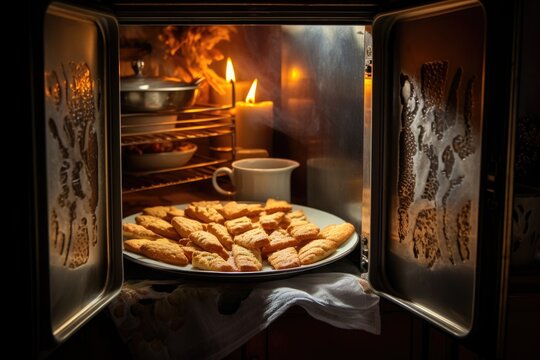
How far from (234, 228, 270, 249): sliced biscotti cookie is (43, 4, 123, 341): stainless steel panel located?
187mm

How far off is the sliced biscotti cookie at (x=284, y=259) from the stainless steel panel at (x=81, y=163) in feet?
0.69

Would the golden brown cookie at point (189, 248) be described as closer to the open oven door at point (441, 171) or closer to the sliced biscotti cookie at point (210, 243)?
the sliced biscotti cookie at point (210, 243)

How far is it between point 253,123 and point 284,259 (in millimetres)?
623

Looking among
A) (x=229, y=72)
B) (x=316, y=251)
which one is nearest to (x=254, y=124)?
(x=229, y=72)

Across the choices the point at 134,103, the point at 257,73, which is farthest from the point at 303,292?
the point at 257,73

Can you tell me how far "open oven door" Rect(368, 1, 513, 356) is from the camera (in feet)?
2.19

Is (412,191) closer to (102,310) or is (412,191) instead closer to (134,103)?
(102,310)

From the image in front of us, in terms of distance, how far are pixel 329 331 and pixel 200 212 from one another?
33cm

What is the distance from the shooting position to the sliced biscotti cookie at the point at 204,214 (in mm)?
1137

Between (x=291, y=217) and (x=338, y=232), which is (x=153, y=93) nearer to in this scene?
(x=291, y=217)

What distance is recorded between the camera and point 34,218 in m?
0.64

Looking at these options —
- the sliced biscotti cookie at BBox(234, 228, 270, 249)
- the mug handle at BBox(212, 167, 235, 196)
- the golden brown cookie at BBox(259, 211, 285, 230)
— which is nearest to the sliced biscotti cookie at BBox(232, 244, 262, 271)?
the sliced biscotti cookie at BBox(234, 228, 270, 249)

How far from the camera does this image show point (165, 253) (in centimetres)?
96

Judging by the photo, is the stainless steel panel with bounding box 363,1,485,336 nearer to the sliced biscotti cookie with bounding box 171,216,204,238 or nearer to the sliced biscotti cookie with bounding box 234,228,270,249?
the sliced biscotti cookie with bounding box 234,228,270,249
